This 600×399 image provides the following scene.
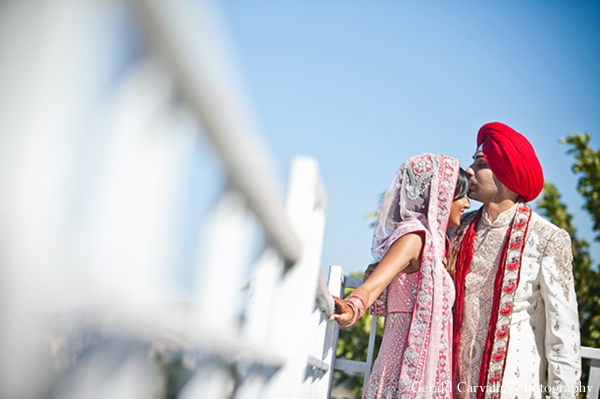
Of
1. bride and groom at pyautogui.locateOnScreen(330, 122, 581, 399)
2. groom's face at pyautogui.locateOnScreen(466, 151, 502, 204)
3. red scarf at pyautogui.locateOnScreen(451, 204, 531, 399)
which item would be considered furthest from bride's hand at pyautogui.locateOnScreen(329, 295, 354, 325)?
groom's face at pyautogui.locateOnScreen(466, 151, 502, 204)

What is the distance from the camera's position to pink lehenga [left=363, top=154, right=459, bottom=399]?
93.7 inches

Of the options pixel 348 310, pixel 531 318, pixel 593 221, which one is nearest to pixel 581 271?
pixel 593 221

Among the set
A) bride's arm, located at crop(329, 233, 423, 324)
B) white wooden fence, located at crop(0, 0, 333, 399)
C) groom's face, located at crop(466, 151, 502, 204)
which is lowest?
white wooden fence, located at crop(0, 0, 333, 399)

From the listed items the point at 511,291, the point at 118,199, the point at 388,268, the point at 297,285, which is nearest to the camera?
the point at 118,199

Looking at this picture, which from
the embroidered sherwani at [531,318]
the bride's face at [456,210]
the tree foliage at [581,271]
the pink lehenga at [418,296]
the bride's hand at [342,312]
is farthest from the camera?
the tree foliage at [581,271]

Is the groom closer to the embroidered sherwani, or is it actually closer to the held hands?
the embroidered sherwani

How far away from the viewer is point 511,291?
8.61ft

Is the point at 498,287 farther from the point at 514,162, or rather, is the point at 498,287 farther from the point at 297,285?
the point at 297,285

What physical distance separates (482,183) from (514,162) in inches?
7.2

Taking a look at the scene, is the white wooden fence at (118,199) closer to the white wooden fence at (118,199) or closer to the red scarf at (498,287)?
the white wooden fence at (118,199)

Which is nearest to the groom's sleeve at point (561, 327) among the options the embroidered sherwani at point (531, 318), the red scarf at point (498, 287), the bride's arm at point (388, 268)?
the embroidered sherwani at point (531, 318)

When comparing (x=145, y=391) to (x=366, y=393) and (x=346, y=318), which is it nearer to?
(x=346, y=318)

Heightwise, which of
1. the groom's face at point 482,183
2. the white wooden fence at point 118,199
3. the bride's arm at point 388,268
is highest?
the groom's face at point 482,183

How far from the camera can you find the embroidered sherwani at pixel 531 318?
8.19ft
